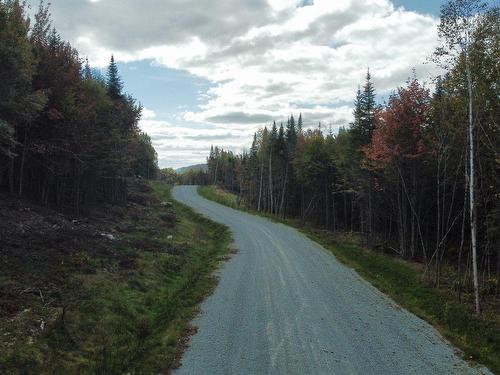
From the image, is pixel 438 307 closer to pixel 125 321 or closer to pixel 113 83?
pixel 125 321

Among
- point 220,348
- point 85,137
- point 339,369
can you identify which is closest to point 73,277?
point 220,348

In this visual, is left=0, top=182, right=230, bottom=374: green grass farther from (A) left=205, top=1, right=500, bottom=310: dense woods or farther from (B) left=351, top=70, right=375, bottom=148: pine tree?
(B) left=351, top=70, right=375, bottom=148: pine tree

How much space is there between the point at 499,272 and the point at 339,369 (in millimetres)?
12503

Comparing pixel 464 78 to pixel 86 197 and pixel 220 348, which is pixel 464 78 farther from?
pixel 86 197

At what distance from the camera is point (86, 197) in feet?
108

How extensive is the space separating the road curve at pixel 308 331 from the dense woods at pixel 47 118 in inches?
387

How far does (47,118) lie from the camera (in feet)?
78.2

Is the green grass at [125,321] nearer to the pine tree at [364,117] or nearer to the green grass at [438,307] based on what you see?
the green grass at [438,307]

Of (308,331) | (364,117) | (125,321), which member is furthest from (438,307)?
(364,117)

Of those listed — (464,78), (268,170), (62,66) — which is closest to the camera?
(464,78)

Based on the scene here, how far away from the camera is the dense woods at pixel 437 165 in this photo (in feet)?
49.8

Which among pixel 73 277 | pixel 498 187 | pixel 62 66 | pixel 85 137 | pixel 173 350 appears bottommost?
pixel 173 350

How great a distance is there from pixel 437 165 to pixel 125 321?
21.2 meters

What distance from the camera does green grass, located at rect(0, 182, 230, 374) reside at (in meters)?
8.30
